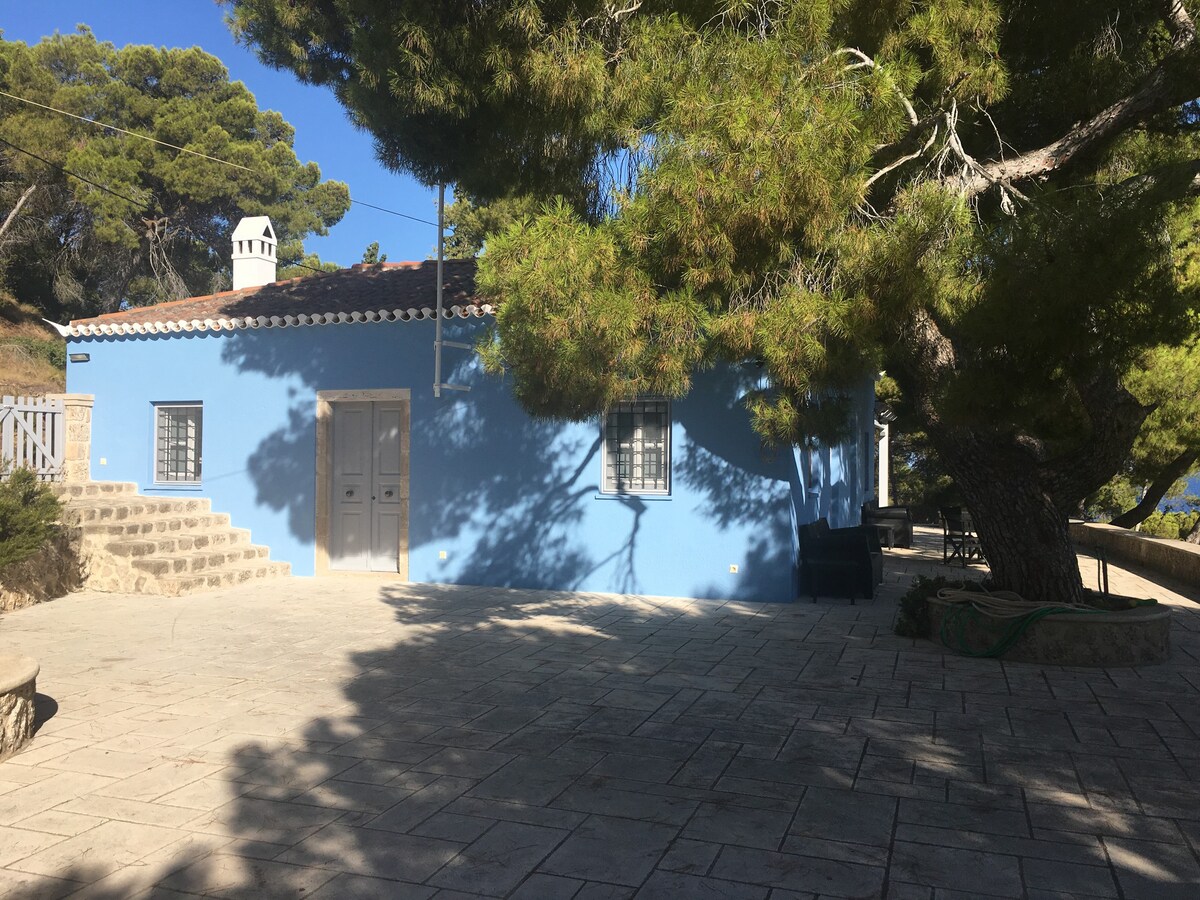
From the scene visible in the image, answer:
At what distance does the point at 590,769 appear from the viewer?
16.1 feet

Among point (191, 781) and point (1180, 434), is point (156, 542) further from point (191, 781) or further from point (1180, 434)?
point (1180, 434)

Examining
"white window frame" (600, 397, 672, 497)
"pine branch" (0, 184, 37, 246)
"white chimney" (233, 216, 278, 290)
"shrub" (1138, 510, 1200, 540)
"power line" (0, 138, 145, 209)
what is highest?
"power line" (0, 138, 145, 209)

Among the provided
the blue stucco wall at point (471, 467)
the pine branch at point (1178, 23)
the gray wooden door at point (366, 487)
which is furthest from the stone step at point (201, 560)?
the pine branch at point (1178, 23)

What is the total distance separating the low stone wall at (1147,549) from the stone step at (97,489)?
1209 cm

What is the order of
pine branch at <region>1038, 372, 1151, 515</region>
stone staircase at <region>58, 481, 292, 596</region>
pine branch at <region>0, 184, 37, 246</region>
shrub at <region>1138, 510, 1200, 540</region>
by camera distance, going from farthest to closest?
pine branch at <region>0, 184, 37, 246</region> → shrub at <region>1138, 510, 1200, 540</region> → stone staircase at <region>58, 481, 292, 596</region> → pine branch at <region>1038, 372, 1151, 515</region>

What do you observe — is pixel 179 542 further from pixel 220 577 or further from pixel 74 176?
pixel 74 176

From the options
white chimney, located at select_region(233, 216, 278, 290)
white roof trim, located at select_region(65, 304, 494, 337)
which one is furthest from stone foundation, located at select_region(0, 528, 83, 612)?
white chimney, located at select_region(233, 216, 278, 290)

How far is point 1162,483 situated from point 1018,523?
31.9ft

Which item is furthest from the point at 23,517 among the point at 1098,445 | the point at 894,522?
the point at 894,522

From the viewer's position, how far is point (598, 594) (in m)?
10.9

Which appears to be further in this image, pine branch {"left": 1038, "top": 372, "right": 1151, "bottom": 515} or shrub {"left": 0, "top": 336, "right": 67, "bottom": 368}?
shrub {"left": 0, "top": 336, "right": 67, "bottom": 368}

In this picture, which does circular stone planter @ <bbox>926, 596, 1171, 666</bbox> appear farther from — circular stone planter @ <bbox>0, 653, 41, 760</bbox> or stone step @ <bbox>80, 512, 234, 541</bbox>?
stone step @ <bbox>80, 512, 234, 541</bbox>

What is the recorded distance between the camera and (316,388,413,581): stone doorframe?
11.8 meters

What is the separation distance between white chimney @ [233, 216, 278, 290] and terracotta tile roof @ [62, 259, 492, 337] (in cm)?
104
